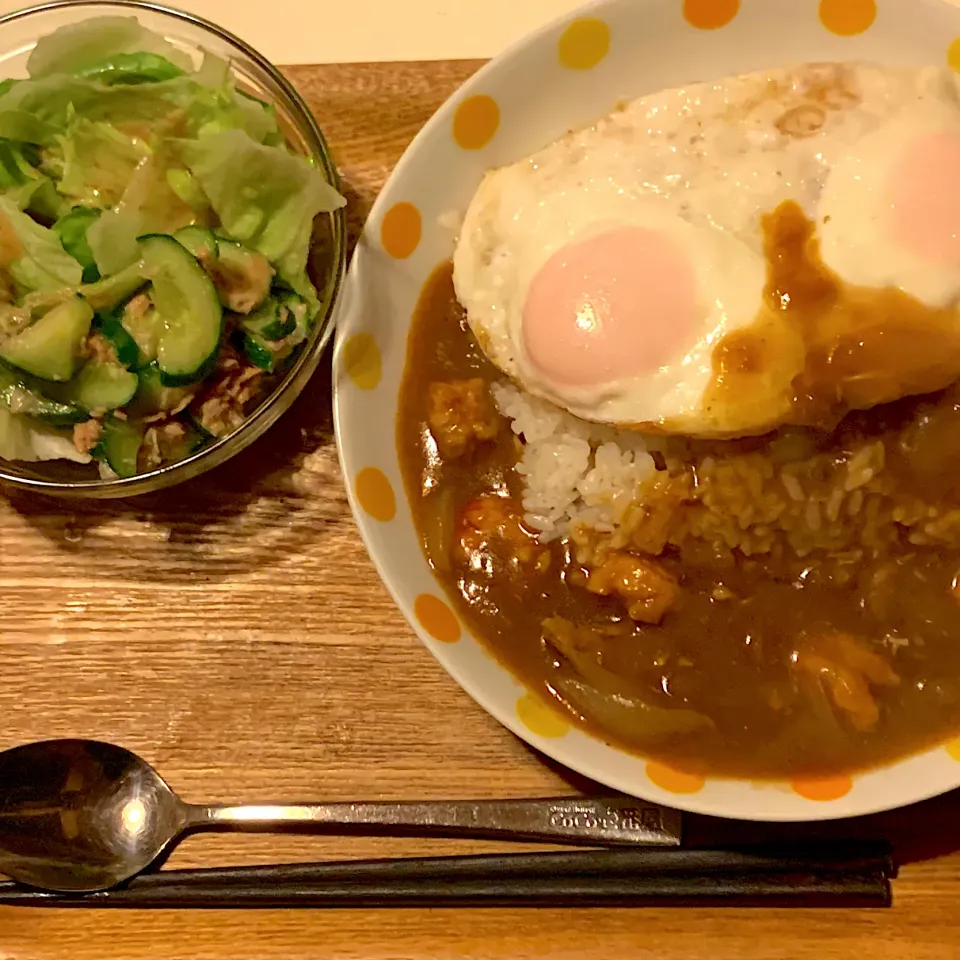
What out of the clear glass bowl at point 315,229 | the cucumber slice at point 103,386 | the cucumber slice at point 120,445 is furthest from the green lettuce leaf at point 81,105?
the cucumber slice at point 120,445

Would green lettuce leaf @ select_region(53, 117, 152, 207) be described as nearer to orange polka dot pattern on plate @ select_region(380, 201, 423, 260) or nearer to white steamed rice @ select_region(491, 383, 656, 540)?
orange polka dot pattern on plate @ select_region(380, 201, 423, 260)

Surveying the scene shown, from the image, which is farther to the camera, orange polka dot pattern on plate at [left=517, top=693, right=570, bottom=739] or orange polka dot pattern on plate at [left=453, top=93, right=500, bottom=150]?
orange polka dot pattern on plate at [left=453, top=93, right=500, bottom=150]

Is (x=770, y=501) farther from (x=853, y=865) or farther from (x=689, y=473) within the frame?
(x=853, y=865)

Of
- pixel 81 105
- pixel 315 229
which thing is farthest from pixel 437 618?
pixel 81 105

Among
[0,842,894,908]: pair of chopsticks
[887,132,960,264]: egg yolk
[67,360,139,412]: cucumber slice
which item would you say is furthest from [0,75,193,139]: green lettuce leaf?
[0,842,894,908]: pair of chopsticks

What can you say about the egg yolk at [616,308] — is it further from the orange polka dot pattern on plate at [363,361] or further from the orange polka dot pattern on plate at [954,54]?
the orange polka dot pattern on plate at [954,54]
